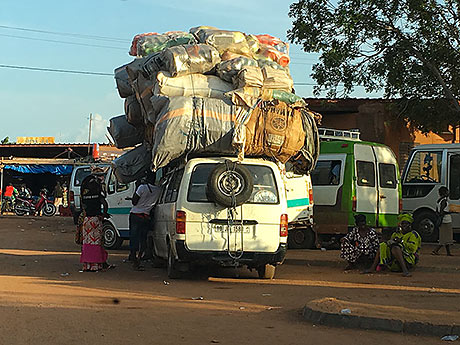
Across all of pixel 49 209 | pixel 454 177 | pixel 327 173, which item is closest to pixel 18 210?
pixel 49 209

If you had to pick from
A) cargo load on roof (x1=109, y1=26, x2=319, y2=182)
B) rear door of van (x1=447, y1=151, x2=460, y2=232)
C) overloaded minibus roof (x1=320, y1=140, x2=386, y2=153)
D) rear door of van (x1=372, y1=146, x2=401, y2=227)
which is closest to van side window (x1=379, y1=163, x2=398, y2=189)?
rear door of van (x1=372, y1=146, x2=401, y2=227)

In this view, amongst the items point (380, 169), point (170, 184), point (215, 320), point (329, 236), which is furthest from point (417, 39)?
point (215, 320)

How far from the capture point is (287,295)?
10.6 m

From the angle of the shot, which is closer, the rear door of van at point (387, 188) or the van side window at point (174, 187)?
the van side window at point (174, 187)

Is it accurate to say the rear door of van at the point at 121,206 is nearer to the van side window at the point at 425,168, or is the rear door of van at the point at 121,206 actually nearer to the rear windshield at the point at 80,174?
the van side window at the point at 425,168

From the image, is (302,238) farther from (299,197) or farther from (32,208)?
(32,208)

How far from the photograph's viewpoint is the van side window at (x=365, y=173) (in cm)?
1826

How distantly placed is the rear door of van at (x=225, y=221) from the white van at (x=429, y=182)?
10.1 m

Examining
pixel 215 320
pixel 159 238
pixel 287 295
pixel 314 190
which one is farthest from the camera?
pixel 314 190

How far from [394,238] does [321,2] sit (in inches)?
410

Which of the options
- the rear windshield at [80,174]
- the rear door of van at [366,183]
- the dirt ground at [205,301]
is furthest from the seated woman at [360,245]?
the rear windshield at [80,174]

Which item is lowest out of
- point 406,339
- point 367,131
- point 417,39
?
point 406,339

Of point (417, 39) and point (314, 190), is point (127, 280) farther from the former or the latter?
point (417, 39)

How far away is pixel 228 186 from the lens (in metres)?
11.5
